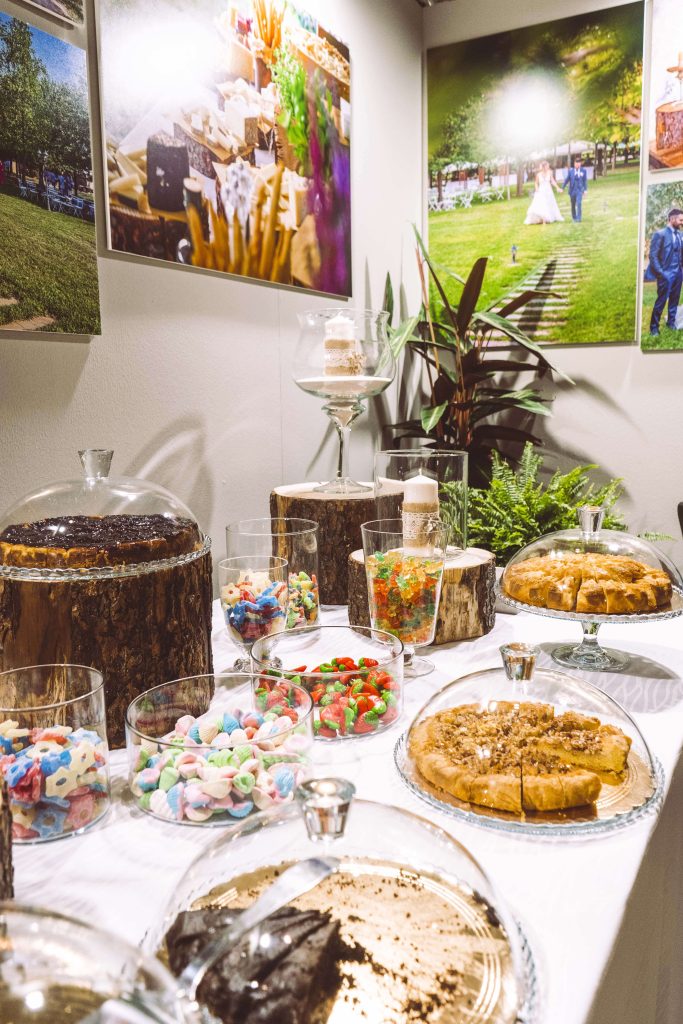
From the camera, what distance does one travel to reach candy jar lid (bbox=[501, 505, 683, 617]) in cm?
118

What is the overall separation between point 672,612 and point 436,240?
2.40 m

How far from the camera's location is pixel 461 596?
1.41 metres

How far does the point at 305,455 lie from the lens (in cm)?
232

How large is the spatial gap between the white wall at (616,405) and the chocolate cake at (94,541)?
226 cm

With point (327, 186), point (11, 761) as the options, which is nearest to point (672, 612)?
point (11, 761)

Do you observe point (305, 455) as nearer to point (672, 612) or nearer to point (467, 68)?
point (672, 612)

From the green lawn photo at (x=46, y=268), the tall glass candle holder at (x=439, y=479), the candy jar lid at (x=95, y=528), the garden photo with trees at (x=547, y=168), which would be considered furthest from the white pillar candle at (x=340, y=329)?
the garden photo with trees at (x=547, y=168)

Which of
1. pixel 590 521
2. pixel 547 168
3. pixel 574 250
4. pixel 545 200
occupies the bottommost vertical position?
pixel 590 521

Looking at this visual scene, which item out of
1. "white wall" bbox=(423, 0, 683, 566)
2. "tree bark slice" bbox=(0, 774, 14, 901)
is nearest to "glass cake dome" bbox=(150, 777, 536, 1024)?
"tree bark slice" bbox=(0, 774, 14, 901)

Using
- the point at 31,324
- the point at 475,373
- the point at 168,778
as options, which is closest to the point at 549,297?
the point at 475,373

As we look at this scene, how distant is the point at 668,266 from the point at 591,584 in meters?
2.04

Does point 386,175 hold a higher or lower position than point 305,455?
higher

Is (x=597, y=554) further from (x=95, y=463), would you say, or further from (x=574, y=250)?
(x=574, y=250)

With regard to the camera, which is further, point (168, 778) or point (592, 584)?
point (592, 584)
